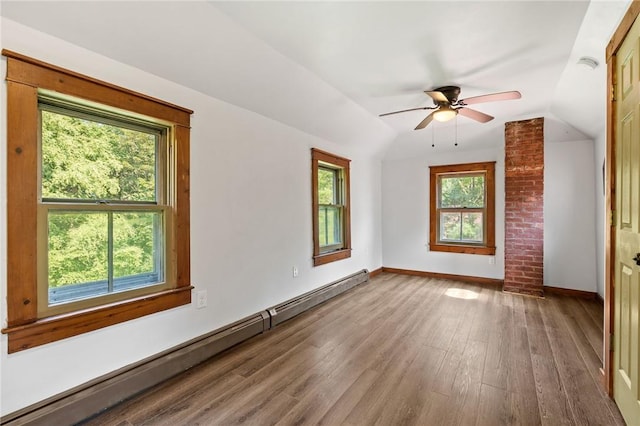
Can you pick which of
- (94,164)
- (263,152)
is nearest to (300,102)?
(263,152)

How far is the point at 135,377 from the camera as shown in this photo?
2.09m

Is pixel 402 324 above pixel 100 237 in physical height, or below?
below

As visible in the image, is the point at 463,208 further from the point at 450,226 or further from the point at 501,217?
the point at 501,217

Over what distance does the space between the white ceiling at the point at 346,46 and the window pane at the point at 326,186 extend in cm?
101

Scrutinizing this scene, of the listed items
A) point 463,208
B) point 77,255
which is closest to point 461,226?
point 463,208

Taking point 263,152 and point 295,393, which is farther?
point 263,152

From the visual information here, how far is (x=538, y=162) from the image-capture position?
14.3 feet

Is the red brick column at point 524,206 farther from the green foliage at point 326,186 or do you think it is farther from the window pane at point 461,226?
the green foliage at point 326,186

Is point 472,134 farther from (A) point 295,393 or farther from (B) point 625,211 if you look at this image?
(A) point 295,393

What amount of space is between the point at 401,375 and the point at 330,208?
109 inches

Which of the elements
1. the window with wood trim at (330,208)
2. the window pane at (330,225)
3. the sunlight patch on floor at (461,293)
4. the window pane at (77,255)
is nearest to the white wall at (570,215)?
the sunlight patch on floor at (461,293)

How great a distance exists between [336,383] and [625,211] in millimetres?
2178

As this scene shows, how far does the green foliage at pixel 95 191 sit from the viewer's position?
189cm

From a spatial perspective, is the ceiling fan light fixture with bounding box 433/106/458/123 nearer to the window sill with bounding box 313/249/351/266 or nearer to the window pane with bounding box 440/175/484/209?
the window sill with bounding box 313/249/351/266
